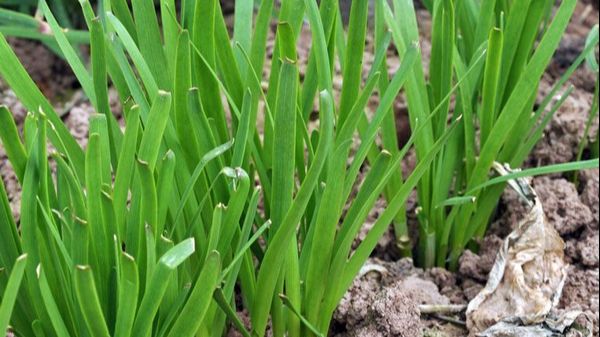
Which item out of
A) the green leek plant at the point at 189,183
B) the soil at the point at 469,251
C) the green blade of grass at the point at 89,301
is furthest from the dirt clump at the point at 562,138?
the green blade of grass at the point at 89,301

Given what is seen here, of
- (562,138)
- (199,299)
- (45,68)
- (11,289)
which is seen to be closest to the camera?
(11,289)

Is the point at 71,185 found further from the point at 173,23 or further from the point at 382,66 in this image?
the point at 382,66

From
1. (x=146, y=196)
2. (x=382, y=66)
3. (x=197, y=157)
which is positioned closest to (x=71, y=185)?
(x=146, y=196)

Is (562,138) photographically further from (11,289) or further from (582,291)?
(11,289)

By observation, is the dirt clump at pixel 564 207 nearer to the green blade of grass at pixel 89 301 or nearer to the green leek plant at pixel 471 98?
the green leek plant at pixel 471 98

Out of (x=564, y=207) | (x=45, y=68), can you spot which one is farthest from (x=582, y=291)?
(x=45, y=68)

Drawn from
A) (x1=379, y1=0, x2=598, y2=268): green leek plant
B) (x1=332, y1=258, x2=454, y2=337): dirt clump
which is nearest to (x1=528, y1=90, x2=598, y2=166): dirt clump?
(x1=379, y1=0, x2=598, y2=268): green leek plant
